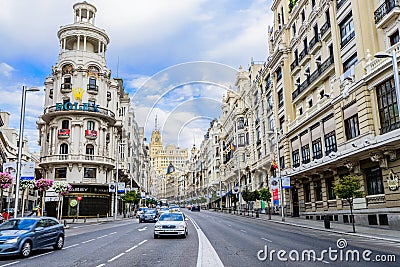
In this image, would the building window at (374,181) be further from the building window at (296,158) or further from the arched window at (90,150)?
the arched window at (90,150)

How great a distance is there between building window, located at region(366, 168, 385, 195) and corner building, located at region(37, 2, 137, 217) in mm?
37326

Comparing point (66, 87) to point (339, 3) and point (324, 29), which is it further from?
point (339, 3)

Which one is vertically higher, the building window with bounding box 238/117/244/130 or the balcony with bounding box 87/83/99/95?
the balcony with bounding box 87/83/99/95

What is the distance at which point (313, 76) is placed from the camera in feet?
126

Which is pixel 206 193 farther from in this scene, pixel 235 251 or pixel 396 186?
pixel 235 251

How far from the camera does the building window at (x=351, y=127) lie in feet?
95.0

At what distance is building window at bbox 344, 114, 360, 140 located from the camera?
29.0m

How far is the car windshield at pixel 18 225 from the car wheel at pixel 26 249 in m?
0.79

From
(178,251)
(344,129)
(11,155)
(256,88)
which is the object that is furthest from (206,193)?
(178,251)

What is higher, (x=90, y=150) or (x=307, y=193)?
(x=90, y=150)

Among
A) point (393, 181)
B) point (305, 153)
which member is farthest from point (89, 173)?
point (393, 181)

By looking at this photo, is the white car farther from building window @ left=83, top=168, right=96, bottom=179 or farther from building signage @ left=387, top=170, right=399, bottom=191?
building window @ left=83, top=168, right=96, bottom=179

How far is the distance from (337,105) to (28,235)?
86.1ft

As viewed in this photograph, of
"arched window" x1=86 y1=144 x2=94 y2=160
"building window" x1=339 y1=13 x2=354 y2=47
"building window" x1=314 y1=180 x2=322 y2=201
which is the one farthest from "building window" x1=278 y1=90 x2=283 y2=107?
Answer: "arched window" x1=86 y1=144 x2=94 y2=160
